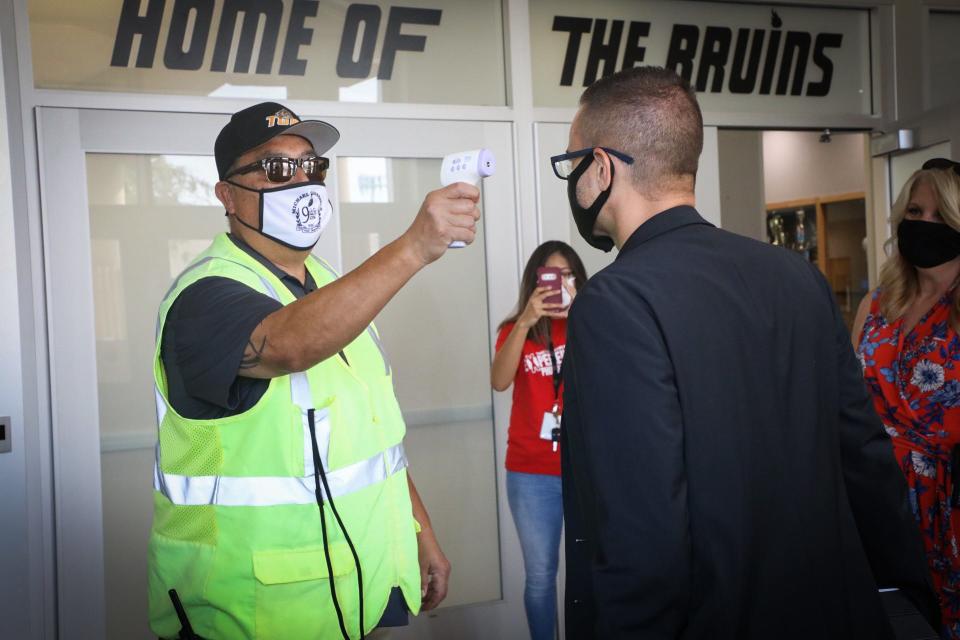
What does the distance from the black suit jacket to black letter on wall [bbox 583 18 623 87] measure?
9.20 ft

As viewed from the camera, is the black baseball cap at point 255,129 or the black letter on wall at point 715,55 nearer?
the black baseball cap at point 255,129

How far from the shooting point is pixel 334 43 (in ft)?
12.4

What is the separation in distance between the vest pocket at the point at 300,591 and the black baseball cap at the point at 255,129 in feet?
3.03

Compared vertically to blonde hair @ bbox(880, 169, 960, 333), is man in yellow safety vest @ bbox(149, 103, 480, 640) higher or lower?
lower

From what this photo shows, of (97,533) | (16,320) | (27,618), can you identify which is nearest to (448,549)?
(97,533)

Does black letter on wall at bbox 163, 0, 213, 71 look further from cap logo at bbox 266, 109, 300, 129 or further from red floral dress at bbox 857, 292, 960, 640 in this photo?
red floral dress at bbox 857, 292, 960, 640

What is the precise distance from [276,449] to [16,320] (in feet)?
5.42

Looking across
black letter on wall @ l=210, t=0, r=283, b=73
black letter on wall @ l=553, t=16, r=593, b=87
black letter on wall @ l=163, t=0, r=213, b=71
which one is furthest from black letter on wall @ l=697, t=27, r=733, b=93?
black letter on wall @ l=163, t=0, r=213, b=71

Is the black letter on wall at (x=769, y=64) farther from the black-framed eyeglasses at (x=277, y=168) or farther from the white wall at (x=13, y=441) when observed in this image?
the white wall at (x=13, y=441)

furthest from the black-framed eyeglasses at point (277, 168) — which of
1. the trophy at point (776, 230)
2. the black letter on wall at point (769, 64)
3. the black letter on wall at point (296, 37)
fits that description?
the trophy at point (776, 230)

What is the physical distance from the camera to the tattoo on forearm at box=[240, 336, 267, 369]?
162cm

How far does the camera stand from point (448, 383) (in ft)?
13.0

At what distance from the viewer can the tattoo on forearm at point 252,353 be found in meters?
1.62

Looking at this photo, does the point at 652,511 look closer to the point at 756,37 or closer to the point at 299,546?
the point at 299,546
